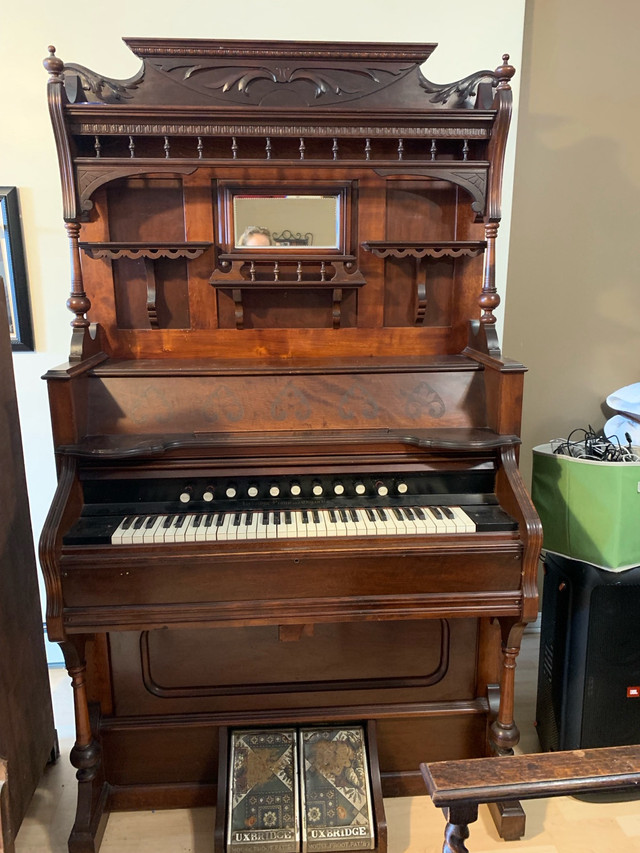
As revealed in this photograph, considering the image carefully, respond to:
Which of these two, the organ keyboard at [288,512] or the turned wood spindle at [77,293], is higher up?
the turned wood spindle at [77,293]

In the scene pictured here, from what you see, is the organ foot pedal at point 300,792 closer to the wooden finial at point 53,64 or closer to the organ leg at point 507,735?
the organ leg at point 507,735

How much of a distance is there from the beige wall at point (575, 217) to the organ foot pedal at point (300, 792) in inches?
53.9

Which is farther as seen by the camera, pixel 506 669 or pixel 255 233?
pixel 255 233

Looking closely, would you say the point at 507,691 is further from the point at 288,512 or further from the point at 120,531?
the point at 120,531

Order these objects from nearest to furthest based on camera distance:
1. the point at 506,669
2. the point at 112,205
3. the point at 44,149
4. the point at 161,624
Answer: the point at 161,624, the point at 506,669, the point at 112,205, the point at 44,149

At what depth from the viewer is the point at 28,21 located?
2131mm

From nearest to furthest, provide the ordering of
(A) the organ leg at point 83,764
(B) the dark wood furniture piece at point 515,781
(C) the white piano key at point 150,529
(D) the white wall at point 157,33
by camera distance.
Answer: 1. (B) the dark wood furniture piece at point 515,781
2. (C) the white piano key at point 150,529
3. (A) the organ leg at point 83,764
4. (D) the white wall at point 157,33

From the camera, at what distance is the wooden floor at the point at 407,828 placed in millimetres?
1790

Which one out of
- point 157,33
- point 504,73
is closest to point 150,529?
point 504,73

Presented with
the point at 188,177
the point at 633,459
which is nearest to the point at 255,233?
Answer: the point at 188,177

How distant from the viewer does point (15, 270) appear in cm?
229

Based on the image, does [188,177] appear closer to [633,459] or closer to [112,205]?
[112,205]

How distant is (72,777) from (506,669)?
4.69ft

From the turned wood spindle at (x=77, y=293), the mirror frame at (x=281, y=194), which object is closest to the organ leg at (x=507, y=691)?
the mirror frame at (x=281, y=194)
